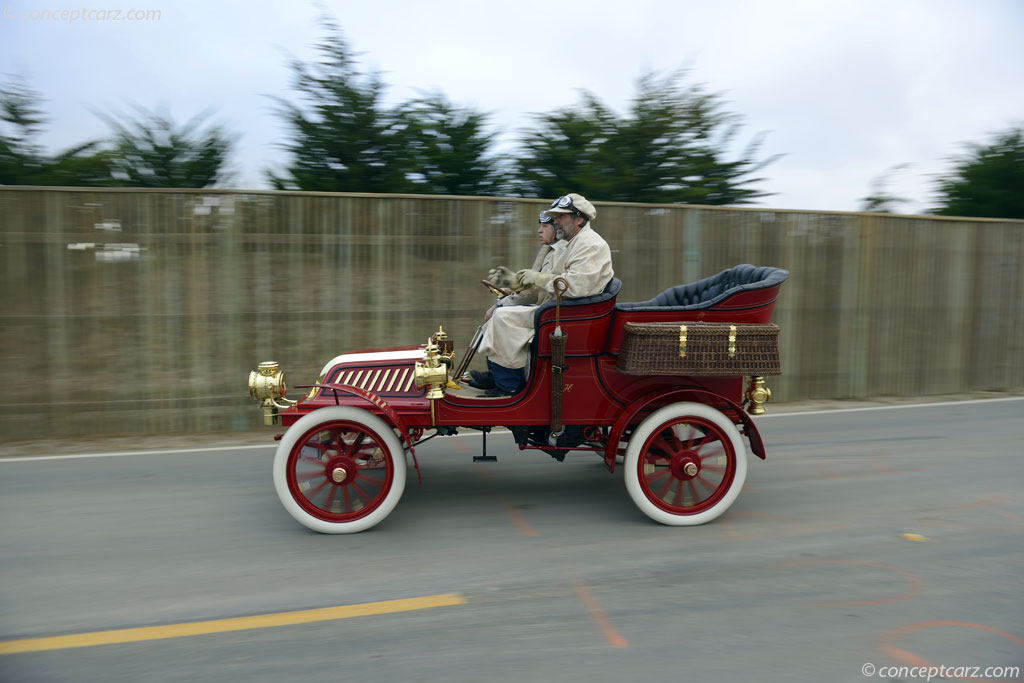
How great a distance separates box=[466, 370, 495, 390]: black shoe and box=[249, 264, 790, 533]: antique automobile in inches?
5.7

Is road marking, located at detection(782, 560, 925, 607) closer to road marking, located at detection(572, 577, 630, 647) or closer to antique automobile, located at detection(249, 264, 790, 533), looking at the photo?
antique automobile, located at detection(249, 264, 790, 533)

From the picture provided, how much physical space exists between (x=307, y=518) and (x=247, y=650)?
1.16 m

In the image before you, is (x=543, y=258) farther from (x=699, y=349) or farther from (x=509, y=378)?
(x=699, y=349)

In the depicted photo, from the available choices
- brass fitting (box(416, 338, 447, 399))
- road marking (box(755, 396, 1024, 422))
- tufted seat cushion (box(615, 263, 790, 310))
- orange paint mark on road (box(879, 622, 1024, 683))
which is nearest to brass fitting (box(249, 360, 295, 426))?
brass fitting (box(416, 338, 447, 399))

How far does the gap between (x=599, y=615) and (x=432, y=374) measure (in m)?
1.60

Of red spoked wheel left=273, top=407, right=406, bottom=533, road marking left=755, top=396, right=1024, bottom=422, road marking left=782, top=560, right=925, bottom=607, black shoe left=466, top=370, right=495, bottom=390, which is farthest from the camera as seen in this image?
road marking left=755, top=396, right=1024, bottom=422

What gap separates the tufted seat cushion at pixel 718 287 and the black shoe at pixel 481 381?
951mm

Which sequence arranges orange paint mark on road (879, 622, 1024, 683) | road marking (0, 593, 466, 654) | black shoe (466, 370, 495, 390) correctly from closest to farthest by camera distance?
orange paint mark on road (879, 622, 1024, 683), road marking (0, 593, 466, 654), black shoe (466, 370, 495, 390)

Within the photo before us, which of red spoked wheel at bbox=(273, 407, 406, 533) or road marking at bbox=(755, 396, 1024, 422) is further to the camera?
road marking at bbox=(755, 396, 1024, 422)

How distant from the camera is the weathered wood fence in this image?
6.38 metres

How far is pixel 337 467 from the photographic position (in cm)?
399

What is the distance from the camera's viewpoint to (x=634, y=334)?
160 inches

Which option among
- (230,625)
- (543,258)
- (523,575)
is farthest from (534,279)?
(230,625)

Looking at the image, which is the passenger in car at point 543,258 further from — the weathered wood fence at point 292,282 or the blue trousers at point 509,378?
the weathered wood fence at point 292,282
